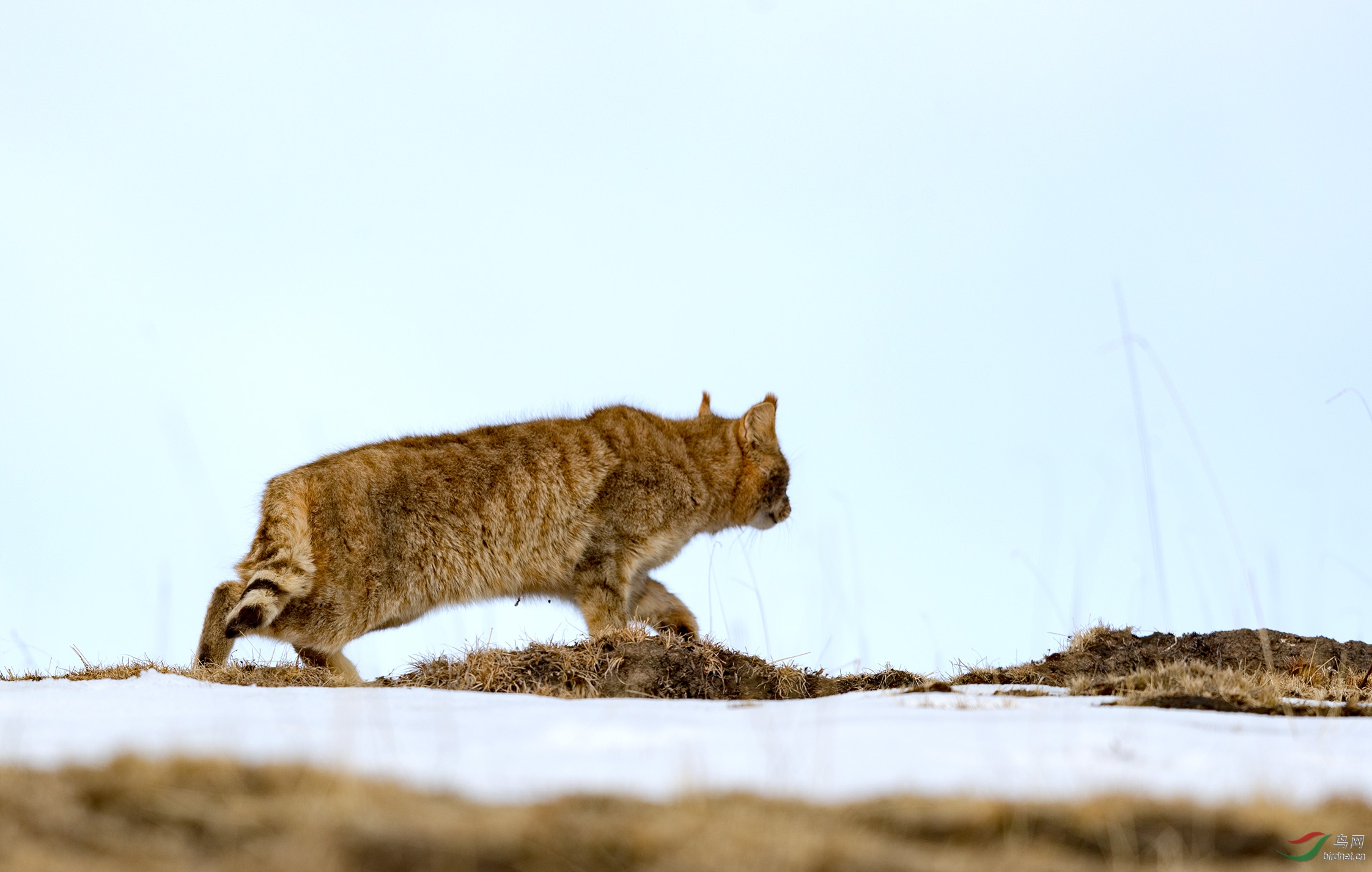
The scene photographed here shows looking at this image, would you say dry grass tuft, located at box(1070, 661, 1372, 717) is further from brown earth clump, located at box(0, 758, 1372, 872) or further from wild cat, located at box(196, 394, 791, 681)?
wild cat, located at box(196, 394, 791, 681)

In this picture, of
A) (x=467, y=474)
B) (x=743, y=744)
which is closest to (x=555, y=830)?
(x=743, y=744)

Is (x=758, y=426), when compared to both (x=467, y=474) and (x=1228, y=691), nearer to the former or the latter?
(x=467, y=474)

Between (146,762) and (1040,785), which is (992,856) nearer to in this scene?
(1040,785)

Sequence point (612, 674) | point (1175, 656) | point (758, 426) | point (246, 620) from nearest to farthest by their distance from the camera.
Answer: point (612, 674) < point (246, 620) < point (1175, 656) < point (758, 426)

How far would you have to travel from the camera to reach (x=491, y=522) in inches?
320

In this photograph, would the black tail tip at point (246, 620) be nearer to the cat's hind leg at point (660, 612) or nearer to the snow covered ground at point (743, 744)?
the snow covered ground at point (743, 744)

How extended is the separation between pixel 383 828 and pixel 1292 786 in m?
2.92

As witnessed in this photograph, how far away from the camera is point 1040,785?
11.5 ft

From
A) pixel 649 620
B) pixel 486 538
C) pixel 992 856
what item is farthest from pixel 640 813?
pixel 649 620

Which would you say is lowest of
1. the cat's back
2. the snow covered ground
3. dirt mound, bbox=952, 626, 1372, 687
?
the snow covered ground

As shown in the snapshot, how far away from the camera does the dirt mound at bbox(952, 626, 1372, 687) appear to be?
7312mm

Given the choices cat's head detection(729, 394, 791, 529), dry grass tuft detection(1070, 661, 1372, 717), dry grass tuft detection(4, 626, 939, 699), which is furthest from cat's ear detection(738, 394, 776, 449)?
dry grass tuft detection(1070, 661, 1372, 717)

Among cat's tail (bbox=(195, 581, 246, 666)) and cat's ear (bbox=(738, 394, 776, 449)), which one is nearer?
cat's tail (bbox=(195, 581, 246, 666))

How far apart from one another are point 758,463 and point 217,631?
14.3ft
